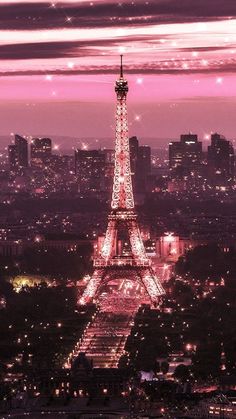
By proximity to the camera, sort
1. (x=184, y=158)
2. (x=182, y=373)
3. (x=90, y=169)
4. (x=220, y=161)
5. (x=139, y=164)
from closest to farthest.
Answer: (x=182, y=373)
(x=139, y=164)
(x=90, y=169)
(x=220, y=161)
(x=184, y=158)

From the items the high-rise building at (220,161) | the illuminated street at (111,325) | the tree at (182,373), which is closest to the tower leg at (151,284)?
the illuminated street at (111,325)

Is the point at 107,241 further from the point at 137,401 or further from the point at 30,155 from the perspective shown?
the point at 30,155

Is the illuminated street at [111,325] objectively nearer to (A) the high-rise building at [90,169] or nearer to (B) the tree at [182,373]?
(B) the tree at [182,373]

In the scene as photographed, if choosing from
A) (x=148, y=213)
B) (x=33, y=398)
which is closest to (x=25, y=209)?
(x=148, y=213)

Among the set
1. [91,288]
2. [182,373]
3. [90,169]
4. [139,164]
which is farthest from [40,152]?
[182,373]

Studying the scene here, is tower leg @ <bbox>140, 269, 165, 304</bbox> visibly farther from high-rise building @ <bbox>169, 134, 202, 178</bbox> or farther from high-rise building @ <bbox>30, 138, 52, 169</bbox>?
high-rise building @ <bbox>30, 138, 52, 169</bbox>

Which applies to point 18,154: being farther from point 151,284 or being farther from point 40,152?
point 151,284

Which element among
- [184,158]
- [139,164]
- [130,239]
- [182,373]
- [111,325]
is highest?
[184,158]

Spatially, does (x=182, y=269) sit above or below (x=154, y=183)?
below
